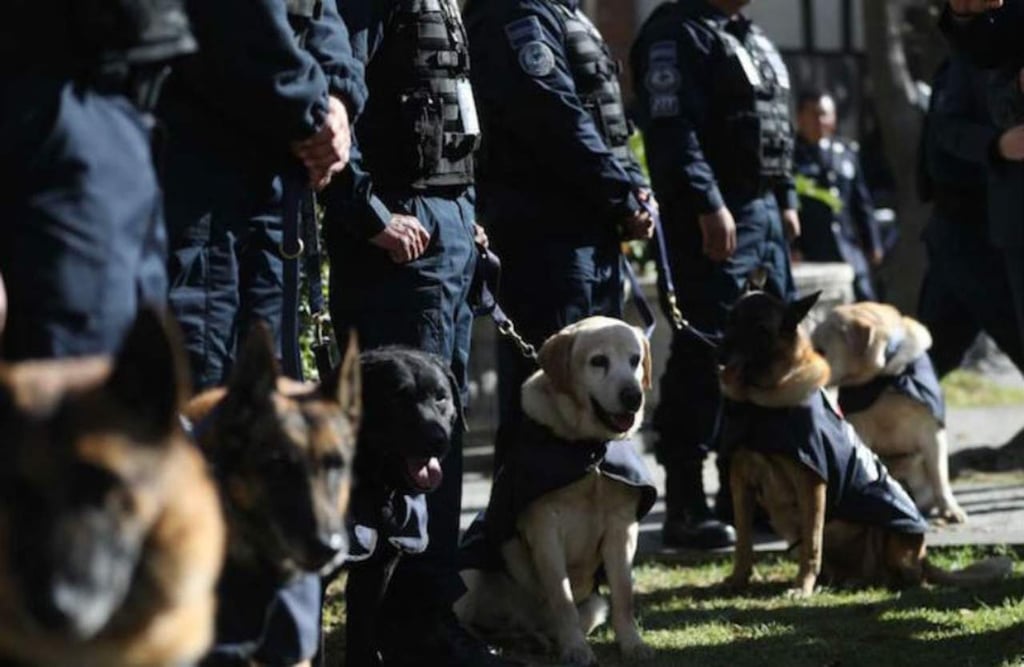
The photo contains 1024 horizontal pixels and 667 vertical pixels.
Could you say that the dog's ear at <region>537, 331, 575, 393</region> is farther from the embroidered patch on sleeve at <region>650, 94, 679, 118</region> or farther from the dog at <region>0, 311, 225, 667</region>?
the dog at <region>0, 311, 225, 667</region>

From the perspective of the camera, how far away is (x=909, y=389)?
826 cm

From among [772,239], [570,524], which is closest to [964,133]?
[772,239]

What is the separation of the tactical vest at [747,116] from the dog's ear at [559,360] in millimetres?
1810

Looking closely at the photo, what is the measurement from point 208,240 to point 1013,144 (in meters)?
3.19

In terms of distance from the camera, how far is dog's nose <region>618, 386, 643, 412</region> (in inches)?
245

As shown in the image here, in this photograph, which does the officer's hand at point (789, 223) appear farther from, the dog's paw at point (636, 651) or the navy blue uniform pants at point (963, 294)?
the dog's paw at point (636, 651)

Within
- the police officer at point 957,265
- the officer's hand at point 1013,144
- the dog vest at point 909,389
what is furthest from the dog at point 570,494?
the police officer at point 957,265

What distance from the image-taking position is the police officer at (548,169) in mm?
6562

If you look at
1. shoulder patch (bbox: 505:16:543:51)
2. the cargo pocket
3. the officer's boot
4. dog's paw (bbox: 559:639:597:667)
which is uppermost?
shoulder patch (bbox: 505:16:543:51)

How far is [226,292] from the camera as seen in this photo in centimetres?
443

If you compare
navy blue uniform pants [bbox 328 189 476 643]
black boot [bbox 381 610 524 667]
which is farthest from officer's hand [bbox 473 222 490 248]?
black boot [bbox 381 610 524 667]

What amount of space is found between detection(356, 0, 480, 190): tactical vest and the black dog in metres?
0.56

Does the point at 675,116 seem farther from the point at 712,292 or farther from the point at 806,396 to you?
the point at 806,396

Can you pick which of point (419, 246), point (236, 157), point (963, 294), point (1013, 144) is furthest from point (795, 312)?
point (236, 157)
